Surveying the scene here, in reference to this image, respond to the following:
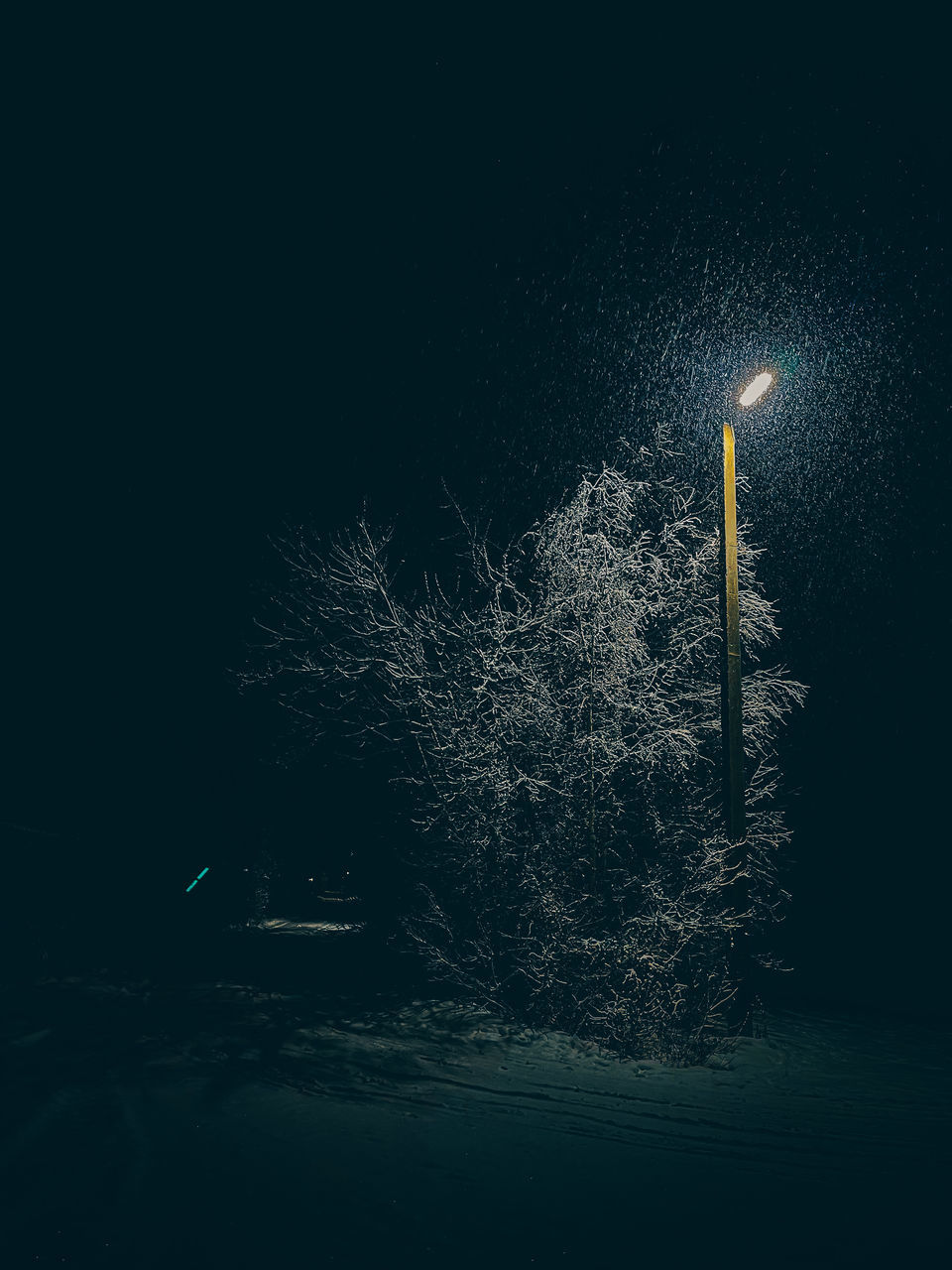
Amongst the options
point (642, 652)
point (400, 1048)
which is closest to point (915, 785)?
point (642, 652)

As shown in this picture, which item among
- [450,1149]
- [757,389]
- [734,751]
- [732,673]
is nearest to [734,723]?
[734,751]

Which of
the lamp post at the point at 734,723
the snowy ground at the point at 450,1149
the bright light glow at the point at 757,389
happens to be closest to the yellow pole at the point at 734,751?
the lamp post at the point at 734,723

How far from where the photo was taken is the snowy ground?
4.29m

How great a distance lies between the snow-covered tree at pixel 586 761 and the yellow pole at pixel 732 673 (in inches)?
16.4

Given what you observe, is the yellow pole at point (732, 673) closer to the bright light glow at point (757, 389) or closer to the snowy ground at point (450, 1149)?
the bright light glow at point (757, 389)

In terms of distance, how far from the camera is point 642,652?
9688mm

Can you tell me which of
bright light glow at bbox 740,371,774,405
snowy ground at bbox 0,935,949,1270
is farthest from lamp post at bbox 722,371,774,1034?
snowy ground at bbox 0,935,949,1270

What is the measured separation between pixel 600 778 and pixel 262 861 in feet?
55.2

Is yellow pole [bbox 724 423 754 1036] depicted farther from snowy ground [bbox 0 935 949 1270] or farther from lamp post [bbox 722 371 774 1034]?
snowy ground [bbox 0 935 949 1270]

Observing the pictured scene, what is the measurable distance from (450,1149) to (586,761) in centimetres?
435

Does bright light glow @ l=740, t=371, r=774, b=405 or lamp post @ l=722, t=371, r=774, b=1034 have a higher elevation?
bright light glow @ l=740, t=371, r=774, b=405

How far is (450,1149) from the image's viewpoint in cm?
562

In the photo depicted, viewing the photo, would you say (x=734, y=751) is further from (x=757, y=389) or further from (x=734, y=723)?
(x=757, y=389)

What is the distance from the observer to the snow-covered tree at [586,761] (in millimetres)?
8680
